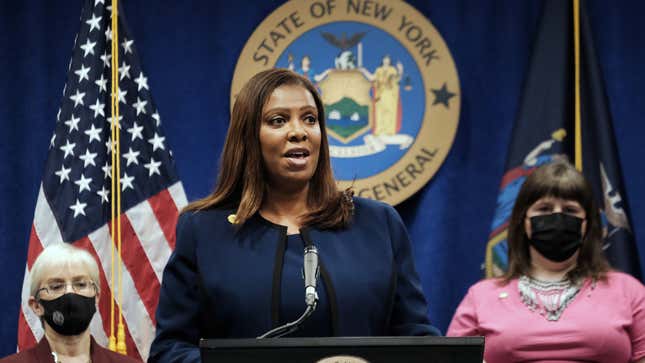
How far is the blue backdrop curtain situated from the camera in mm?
4840

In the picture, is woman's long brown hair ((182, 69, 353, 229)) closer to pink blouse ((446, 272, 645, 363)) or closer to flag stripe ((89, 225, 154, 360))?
pink blouse ((446, 272, 645, 363))

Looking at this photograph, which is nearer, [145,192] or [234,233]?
[234,233]

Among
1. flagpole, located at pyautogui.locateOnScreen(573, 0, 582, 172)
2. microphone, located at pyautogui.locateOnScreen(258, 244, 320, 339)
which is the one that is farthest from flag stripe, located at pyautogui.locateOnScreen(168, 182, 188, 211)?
microphone, located at pyautogui.locateOnScreen(258, 244, 320, 339)

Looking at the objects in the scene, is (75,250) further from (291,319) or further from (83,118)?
(291,319)

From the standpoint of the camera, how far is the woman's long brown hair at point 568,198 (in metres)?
3.76

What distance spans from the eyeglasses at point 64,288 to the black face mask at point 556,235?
165cm

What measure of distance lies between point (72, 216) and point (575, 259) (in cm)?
215

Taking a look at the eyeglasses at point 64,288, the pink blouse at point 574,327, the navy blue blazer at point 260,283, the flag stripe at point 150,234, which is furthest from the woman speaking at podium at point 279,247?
the flag stripe at point 150,234

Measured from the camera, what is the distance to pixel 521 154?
4707 mm

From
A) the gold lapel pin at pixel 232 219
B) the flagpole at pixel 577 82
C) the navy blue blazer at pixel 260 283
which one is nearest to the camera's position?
the navy blue blazer at pixel 260 283

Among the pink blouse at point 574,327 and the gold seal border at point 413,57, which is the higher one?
the gold seal border at point 413,57

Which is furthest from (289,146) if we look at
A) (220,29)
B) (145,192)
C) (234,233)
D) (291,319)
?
(220,29)

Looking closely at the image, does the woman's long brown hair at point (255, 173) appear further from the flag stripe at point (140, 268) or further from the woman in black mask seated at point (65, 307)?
the flag stripe at point (140, 268)

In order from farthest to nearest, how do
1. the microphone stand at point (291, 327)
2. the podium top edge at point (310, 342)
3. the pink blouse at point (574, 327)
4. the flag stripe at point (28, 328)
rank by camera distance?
the flag stripe at point (28, 328) → the pink blouse at point (574, 327) → the microphone stand at point (291, 327) → the podium top edge at point (310, 342)
